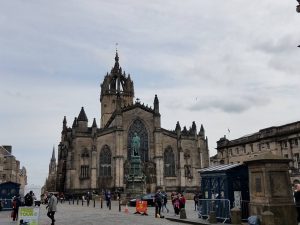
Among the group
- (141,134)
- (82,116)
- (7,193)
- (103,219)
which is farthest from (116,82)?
(103,219)

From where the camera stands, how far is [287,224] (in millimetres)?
13227

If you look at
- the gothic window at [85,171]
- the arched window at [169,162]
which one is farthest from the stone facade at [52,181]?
the arched window at [169,162]

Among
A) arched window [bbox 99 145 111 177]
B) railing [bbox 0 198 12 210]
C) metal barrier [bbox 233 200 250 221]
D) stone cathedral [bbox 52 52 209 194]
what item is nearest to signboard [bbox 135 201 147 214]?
metal barrier [bbox 233 200 250 221]

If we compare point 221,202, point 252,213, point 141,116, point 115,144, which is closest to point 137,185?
point 115,144

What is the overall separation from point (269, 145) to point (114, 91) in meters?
41.1

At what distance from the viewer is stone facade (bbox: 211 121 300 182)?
→ 49.6 meters

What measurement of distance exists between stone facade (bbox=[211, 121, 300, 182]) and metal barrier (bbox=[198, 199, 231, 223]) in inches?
970

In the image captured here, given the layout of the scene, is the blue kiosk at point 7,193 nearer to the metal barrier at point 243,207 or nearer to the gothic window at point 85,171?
the metal barrier at point 243,207

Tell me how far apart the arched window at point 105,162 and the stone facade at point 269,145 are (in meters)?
20.8

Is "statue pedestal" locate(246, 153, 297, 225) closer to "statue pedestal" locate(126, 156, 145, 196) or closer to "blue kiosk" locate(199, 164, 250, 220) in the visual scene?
"blue kiosk" locate(199, 164, 250, 220)

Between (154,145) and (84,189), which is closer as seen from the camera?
(84,189)

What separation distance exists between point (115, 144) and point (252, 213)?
44312 millimetres

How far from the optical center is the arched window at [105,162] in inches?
Result: 2243

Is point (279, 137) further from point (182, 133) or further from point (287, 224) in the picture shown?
point (287, 224)
